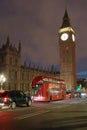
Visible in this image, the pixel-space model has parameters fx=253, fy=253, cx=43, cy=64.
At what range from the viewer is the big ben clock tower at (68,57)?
102m

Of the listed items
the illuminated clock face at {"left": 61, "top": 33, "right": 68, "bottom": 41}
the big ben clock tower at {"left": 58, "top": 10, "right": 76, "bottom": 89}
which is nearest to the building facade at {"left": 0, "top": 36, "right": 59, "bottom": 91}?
the big ben clock tower at {"left": 58, "top": 10, "right": 76, "bottom": 89}

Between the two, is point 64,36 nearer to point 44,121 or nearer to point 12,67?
point 12,67

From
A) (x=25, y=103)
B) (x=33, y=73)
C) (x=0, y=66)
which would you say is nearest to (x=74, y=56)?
(x=33, y=73)

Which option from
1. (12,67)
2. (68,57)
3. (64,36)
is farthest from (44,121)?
(64,36)

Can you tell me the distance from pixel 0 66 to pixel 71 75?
32.6 metres

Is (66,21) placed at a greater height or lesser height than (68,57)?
greater

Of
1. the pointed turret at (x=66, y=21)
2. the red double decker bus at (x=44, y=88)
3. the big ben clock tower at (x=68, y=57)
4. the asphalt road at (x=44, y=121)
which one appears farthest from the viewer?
the pointed turret at (x=66, y=21)

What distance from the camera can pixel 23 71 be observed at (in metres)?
90.9

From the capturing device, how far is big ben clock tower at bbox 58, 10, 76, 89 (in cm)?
10156

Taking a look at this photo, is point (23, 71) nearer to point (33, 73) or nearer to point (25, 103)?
point (33, 73)

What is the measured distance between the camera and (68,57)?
339 ft

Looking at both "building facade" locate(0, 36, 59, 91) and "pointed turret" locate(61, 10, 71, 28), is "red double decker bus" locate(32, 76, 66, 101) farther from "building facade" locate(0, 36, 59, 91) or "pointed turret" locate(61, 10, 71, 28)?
"pointed turret" locate(61, 10, 71, 28)

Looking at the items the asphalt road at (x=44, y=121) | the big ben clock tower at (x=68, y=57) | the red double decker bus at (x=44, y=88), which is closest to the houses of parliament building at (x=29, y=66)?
the big ben clock tower at (x=68, y=57)

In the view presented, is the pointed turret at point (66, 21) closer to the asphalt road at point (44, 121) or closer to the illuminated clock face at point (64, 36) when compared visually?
the illuminated clock face at point (64, 36)
